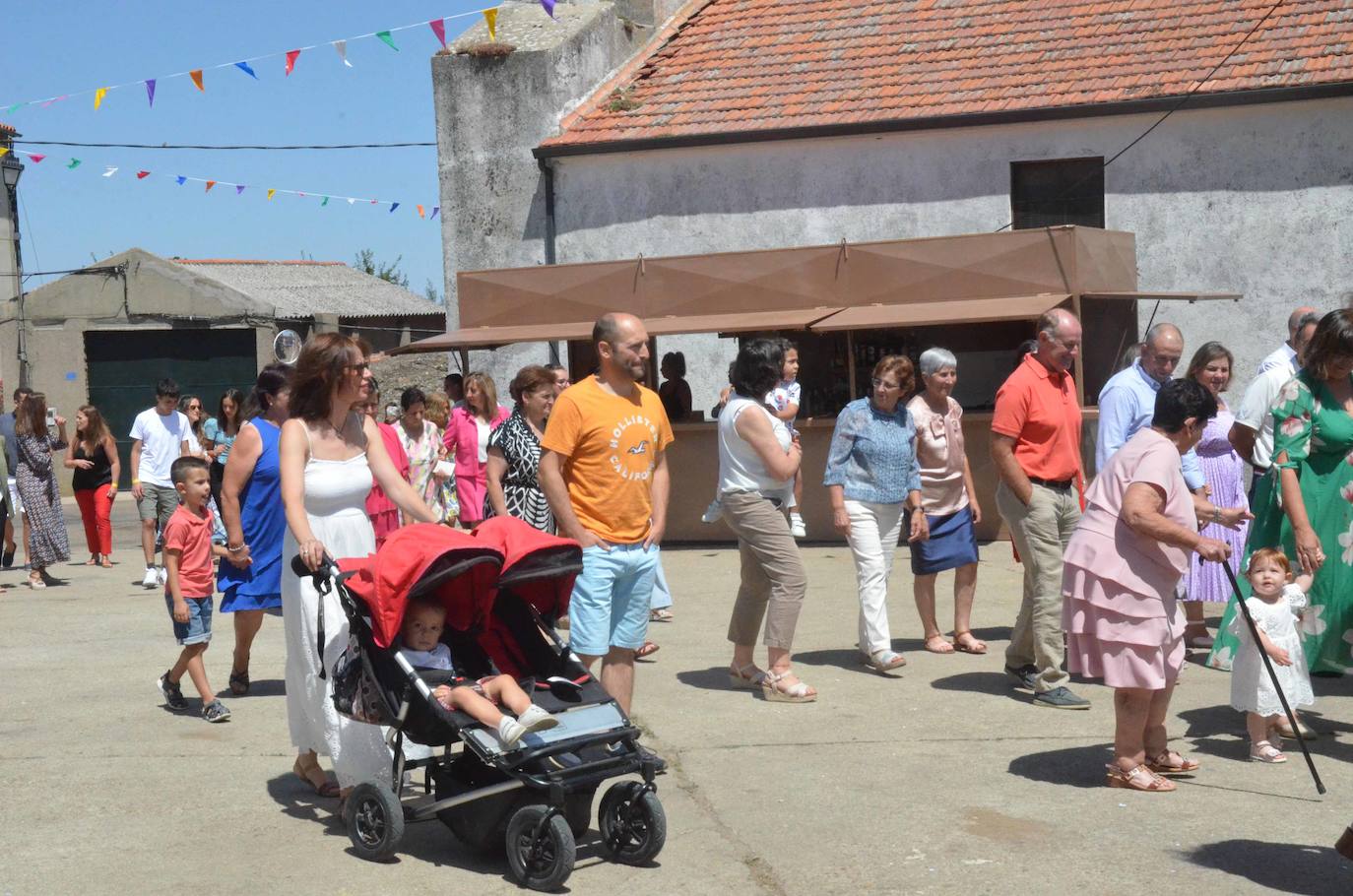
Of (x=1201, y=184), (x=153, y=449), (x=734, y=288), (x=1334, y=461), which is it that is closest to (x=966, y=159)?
(x=1201, y=184)

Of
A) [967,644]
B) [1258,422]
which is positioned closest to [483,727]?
[1258,422]

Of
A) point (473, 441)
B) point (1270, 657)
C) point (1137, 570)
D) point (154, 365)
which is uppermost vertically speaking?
point (154, 365)

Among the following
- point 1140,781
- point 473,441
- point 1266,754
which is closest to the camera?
point 1140,781

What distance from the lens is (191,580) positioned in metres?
7.69

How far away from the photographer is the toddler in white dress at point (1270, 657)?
6.29m

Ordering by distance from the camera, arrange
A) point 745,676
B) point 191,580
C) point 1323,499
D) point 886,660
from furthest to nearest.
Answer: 1. point 886,660
2. point 745,676
3. point 191,580
4. point 1323,499

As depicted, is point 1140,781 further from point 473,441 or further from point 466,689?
point 473,441

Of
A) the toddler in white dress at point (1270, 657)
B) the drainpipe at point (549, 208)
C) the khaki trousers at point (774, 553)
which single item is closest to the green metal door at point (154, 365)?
the drainpipe at point (549, 208)

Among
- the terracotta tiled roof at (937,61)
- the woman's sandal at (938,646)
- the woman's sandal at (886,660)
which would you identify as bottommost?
the woman's sandal at (938,646)

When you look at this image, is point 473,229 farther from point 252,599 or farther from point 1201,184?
point 252,599

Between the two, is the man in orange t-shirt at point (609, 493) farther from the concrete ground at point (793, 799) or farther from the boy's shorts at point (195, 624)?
the boy's shorts at point (195, 624)

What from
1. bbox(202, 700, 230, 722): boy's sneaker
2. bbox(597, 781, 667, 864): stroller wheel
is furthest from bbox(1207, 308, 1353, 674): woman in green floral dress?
bbox(202, 700, 230, 722): boy's sneaker

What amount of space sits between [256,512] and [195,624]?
24.8 inches

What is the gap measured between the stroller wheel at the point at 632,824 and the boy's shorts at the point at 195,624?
314 cm
